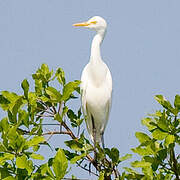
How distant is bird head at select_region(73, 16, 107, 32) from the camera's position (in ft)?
19.4

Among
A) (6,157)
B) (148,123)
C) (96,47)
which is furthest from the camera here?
(96,47)

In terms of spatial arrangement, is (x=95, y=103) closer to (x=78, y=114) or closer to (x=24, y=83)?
(x=78, y=114)

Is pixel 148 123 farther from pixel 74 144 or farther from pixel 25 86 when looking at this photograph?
pixel 25 86

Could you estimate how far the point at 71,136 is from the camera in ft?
13.4

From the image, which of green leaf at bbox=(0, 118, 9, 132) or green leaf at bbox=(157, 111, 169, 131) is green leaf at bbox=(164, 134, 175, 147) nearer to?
green leaf at bbox=(157, 111, 169, 131)

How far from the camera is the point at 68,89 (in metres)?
3.93

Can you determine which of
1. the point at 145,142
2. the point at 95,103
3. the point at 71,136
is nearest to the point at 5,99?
the point at 71,136

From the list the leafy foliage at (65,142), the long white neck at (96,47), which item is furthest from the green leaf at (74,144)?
the long white neck at (96,47)

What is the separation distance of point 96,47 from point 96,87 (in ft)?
1.56

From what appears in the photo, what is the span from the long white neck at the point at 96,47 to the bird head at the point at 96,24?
6 cm

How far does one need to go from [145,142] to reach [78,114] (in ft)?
2.88

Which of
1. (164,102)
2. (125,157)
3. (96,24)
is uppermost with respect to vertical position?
(96,24)

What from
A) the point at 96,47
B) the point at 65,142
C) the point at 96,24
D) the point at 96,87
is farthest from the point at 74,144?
the point at 96,24

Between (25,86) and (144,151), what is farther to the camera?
(25,86)
